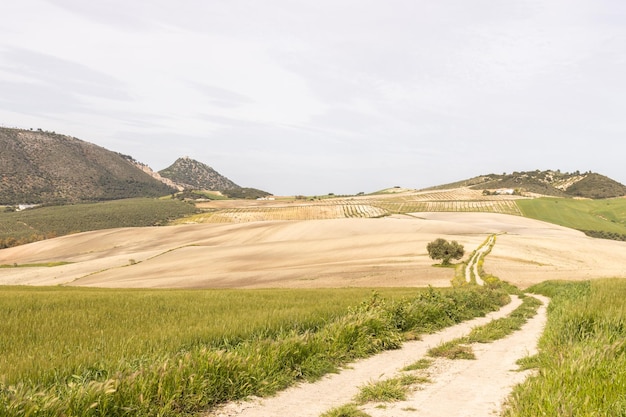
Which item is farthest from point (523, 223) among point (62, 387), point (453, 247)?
point (62, 387)

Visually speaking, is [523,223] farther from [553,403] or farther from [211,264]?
[553,403]

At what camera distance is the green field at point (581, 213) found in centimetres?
13838

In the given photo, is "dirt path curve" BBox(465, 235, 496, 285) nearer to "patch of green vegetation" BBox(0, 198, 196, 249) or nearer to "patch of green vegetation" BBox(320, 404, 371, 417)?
"patch of green vegetation" BBox(320, 404, 371, 417)

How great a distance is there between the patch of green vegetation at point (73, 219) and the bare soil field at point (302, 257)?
42659mm

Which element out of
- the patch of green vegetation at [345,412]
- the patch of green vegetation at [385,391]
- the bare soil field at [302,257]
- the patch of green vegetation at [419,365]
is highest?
the patch of green vegetation at [345,412]

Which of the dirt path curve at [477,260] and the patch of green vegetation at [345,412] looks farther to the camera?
the dirt path curve at [477,260]

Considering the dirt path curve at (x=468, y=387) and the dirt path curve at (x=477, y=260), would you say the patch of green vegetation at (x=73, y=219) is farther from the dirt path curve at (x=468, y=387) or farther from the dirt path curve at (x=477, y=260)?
the dirt path curve at (x=468, y=387)

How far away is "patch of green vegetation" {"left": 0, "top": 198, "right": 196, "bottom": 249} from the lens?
152625mm

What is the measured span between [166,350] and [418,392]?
536 cm

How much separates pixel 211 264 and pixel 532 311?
5384cm

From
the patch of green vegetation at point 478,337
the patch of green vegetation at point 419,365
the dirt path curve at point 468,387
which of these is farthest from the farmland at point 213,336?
the patch of green vegetation at point 419,365

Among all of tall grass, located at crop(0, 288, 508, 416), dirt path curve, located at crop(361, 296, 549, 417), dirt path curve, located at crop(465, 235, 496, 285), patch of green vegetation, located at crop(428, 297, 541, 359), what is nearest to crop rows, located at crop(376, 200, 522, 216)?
dirt path curve, located at crop(465, 235, 496, 285)

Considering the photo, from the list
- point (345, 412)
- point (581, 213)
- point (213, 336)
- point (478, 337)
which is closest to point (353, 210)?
point (581, 213)

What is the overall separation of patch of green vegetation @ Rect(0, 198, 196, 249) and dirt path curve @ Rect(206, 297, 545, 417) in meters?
150
